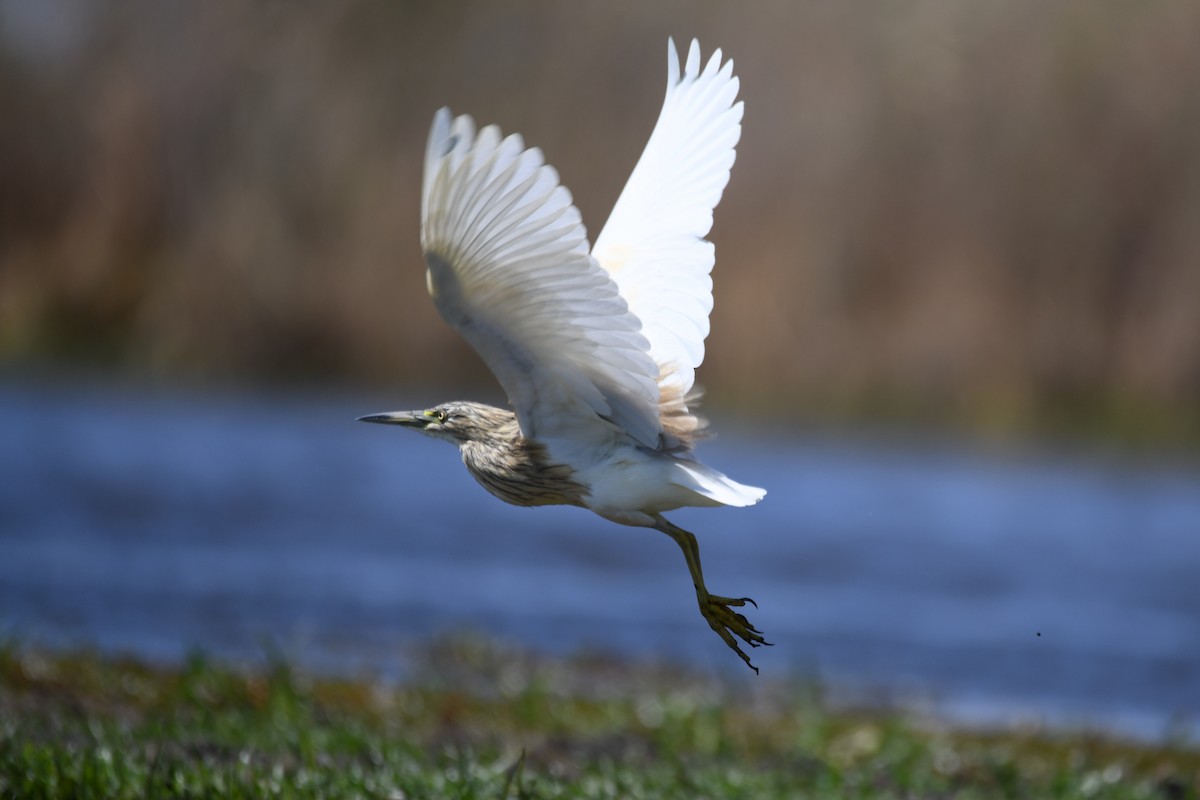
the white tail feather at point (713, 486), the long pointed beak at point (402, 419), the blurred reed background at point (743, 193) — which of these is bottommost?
the white tail feather at point (713, 486)

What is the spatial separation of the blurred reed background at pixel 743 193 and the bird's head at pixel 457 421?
37.6 ft

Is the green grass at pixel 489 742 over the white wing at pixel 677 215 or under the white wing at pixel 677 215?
under

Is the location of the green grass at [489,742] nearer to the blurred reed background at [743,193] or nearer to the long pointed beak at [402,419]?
the long pointed beak at [402,419]

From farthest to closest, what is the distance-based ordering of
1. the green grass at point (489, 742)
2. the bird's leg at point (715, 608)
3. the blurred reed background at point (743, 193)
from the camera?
the blurred reed background at point (743, 193)
the green grass at point (489, 742)
the bird's leg at point (715, 608)

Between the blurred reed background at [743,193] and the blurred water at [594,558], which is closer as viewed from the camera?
the blurred water at [594,558]

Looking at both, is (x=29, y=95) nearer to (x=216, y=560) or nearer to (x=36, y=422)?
(x=36, y=422)

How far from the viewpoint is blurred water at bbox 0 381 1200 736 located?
9.53 m

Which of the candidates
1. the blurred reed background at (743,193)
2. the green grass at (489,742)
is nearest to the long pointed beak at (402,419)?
the green grass at (489,742)

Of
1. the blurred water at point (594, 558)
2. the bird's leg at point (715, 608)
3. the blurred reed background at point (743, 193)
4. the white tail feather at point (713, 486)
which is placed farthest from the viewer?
the blurred reed background at point (743, 193)

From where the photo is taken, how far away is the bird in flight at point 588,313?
4.09 meters

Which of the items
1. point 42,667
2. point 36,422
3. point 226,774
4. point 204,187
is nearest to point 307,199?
point 204,187

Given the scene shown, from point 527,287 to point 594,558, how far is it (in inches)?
333

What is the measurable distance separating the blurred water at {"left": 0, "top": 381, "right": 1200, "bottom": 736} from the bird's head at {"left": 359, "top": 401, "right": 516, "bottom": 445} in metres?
3.56

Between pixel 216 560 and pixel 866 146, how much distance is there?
8829 millimetres
